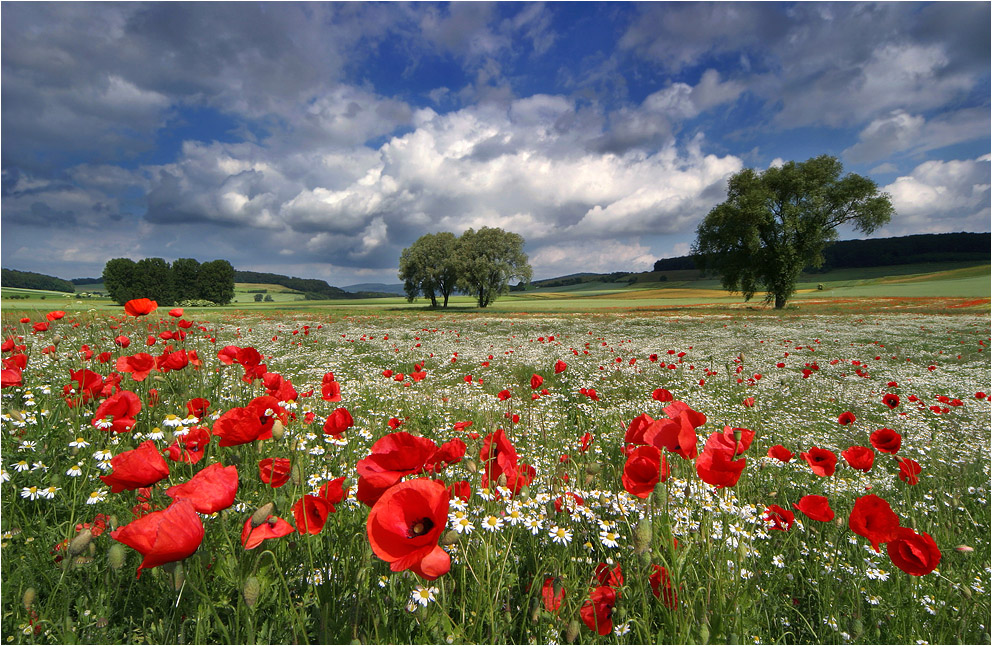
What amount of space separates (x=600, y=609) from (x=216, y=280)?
87012 millimetres

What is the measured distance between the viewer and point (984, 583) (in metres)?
2.29

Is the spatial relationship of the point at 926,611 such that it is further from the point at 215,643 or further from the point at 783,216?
the point at 783,216

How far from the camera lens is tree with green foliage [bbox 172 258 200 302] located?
66.8 metres

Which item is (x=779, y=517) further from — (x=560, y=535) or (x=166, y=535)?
(x=166, y=535)

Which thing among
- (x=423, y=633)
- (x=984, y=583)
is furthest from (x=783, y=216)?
(x=423, y=633)

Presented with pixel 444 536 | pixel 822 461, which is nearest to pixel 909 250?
pixel 822 461

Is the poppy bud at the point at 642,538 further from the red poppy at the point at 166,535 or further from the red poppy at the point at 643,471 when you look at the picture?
the red poppy at the point at 166,535

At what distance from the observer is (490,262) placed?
5200cm

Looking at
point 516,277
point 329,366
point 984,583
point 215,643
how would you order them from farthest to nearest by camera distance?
1. point 516,277
2. point 329,366
3. point 984,583
4. point 215,643

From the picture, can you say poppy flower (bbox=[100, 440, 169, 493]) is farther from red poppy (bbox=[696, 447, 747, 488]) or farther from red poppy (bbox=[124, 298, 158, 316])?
red poppy (bbox=[124, 298, 158, 316])

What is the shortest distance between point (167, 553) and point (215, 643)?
32.0 inches

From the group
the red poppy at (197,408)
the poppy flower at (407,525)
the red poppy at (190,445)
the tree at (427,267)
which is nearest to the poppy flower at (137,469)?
the red poppy at (190,445)

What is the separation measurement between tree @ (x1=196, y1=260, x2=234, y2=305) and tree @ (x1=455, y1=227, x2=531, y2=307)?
147 feet

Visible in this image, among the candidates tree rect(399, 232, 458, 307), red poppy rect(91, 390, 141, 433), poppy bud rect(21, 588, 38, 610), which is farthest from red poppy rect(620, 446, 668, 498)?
tree rect(399, 232, 458, 307)
